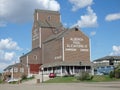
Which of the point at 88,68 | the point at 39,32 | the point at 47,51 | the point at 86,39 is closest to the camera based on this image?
the point at 88,68

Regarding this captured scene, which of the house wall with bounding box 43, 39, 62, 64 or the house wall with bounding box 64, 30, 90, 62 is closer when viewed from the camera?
the house wall with bounding box 64, 30, 90, 62

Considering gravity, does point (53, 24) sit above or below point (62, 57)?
above

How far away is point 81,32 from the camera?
93625 millimetres

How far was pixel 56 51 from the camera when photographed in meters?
94.7

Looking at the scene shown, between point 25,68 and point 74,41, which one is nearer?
point 74,41

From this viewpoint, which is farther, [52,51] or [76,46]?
[52,51]

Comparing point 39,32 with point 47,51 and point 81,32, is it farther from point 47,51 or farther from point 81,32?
point 81,32

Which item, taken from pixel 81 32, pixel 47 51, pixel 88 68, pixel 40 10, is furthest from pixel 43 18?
pixel 88 68

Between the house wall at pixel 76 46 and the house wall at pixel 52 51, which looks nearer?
the house wall at pixel 76 46

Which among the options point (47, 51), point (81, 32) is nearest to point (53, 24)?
point (47, 51)

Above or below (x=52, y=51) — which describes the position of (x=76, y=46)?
above

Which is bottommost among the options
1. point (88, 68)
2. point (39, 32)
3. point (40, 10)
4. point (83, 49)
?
point (88, 68)

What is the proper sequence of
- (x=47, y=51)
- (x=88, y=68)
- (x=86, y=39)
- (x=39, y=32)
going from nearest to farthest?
(x=88, y=68) < (x=86, y=39) < (x=47, y=51) < (x=39, y=32)

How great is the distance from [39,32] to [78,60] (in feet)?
78.2
